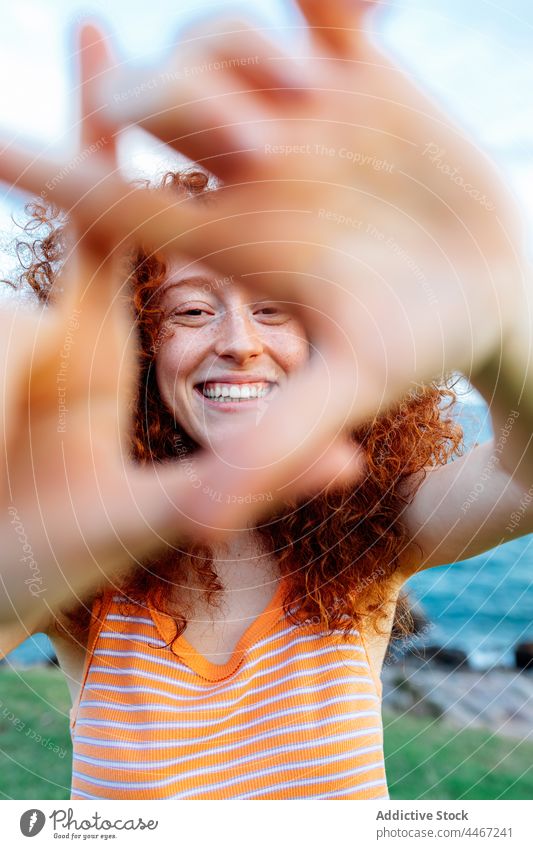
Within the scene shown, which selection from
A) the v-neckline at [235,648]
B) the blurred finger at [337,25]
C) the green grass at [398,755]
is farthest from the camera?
the green grass at [398,755]

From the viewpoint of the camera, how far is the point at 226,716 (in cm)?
59

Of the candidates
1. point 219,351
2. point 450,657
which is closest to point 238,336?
point 219,351

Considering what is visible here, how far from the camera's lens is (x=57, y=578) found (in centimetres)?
58

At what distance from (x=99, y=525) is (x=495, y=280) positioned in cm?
33

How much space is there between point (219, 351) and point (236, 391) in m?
0.03

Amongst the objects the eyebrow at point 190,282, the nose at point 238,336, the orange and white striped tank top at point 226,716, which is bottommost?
the orange and white striped tank top at point 226,716

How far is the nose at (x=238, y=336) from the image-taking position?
0.58 m
